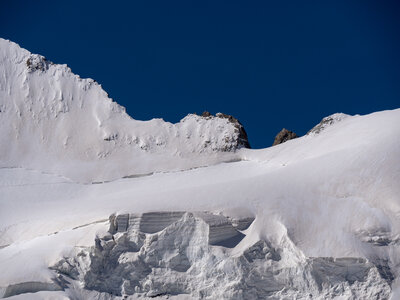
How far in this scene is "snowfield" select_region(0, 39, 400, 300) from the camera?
1551 inches

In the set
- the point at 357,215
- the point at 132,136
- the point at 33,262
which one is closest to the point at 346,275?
the point at 357,215

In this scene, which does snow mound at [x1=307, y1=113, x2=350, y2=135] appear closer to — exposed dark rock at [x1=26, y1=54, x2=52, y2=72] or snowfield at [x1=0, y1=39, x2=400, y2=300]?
snowfield at [x1=0, y1=39, x2=400, y2=300]

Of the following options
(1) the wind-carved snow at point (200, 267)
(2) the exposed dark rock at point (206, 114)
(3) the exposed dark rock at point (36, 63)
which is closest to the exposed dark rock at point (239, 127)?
(2) the exposed dark rock at point (206, 114)

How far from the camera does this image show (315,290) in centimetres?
3862

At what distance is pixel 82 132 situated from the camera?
58906 millimetres

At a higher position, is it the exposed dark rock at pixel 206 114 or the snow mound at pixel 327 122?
A: the exposed dark rock at pixel 206 114

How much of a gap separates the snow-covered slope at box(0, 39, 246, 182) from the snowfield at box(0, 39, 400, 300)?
4.8 inches

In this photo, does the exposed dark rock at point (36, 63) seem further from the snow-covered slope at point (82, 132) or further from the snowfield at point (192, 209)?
the snowfield at point (192, 209)

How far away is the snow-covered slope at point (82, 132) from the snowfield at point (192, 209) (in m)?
Result: 0.12

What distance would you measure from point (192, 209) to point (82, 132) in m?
18.8

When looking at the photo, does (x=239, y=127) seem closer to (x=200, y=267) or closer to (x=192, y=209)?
(x=192, y=209)

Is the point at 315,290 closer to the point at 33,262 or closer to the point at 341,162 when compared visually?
the point at 341,162

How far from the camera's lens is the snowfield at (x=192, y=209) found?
39.4 meters

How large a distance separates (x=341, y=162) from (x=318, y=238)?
744cm
